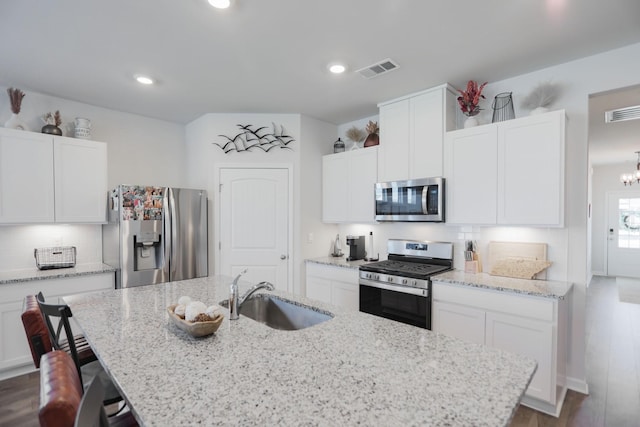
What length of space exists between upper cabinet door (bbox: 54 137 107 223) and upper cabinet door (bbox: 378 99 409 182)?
9.70 feet

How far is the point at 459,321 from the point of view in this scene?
2.69m

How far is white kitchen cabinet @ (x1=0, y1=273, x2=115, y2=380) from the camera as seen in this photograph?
2.77 metres

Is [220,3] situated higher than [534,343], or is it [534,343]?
[220,3]

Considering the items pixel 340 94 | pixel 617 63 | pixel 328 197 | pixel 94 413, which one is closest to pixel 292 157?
pixel 328 197

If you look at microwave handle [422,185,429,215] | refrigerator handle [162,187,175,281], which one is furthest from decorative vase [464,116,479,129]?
refrigerator handle [162,187,175,281]

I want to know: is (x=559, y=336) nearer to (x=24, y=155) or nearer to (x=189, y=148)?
(x=189, y=148)

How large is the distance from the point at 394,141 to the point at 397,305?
1649 mm

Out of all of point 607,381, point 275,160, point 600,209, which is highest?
point 275,160

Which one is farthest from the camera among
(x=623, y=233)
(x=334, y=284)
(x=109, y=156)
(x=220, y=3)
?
(x=623, y=233)

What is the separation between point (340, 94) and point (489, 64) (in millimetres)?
1344

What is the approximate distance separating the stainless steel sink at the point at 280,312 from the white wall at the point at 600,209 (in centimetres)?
870

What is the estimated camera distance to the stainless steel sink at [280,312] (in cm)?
195

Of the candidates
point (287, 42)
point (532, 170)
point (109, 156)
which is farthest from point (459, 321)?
point (109, 156)

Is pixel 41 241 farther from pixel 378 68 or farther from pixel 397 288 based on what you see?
pixel 378 68
